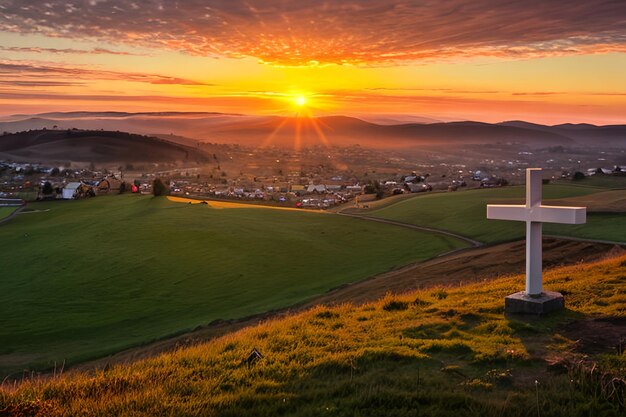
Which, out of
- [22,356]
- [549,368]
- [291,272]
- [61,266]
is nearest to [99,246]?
[61,266]

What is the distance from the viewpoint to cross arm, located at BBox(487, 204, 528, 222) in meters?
14.6

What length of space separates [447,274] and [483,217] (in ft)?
90.4

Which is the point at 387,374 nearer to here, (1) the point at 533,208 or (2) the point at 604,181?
(1) the point at 533,208

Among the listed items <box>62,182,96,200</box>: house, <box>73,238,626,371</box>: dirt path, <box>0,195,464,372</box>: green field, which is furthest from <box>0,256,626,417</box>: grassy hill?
<box>62,182,96,200</box>: house

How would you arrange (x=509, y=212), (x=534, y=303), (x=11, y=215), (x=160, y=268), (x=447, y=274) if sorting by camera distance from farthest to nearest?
1. (x=11, y=215)
2. (x=160, y=268)
3. (x=447, y=274)
4. (x=509, y=212)
5. (x=534, y=303)

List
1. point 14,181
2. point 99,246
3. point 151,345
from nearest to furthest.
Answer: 1. point 151,345
2. point 99,246
3. point 14,181

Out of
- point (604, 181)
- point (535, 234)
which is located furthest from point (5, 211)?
point (604, 181)

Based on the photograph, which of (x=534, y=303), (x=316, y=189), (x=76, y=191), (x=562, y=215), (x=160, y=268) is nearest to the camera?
(x=534, y=303)

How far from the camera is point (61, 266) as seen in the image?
42406mm

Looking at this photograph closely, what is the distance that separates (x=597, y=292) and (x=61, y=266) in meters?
38.9

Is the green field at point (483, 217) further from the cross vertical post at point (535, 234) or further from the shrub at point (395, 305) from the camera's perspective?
the shrub at point (395, 305)

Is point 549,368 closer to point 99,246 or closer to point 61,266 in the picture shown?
point 61,266

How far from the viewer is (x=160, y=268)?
133 ft

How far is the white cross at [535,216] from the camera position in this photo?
1348 cm
